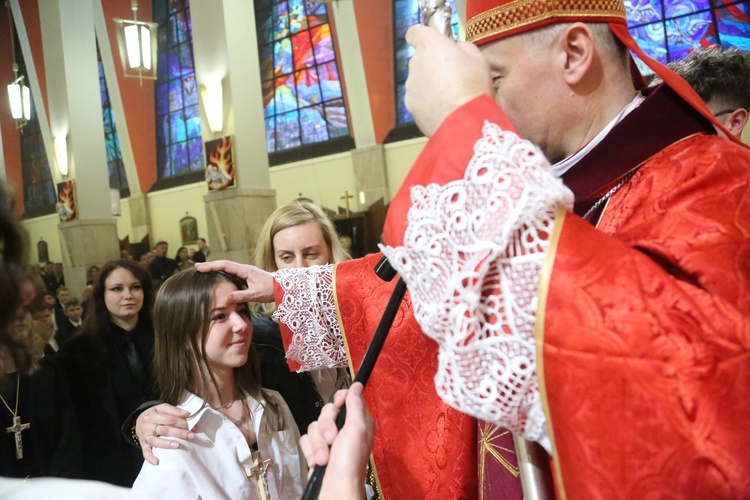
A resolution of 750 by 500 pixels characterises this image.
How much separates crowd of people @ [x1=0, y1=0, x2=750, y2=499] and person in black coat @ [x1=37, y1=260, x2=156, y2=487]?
1.47 meters

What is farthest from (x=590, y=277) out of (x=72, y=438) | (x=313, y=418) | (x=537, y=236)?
(x=72, y=438)

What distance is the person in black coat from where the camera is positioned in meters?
3.12

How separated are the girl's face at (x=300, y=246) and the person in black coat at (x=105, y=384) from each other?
2.98 feet

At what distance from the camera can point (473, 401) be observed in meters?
0.87

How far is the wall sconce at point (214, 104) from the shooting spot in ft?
26.8

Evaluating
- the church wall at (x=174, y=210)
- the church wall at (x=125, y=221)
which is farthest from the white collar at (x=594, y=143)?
the church wall at (x=125, y=221)

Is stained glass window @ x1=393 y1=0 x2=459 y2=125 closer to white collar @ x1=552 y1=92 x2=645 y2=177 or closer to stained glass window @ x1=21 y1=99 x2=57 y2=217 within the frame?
stained glass window @ x1=21 y1=99 x2=57 y2=217

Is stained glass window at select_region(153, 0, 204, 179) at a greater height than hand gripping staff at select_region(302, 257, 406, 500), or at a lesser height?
greater

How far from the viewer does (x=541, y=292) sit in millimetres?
853

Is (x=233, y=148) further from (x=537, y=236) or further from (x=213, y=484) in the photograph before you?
(x=537, y=236)

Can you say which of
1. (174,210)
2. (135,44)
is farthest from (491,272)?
(174,210)

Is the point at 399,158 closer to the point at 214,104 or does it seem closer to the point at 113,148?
the point at 214,104

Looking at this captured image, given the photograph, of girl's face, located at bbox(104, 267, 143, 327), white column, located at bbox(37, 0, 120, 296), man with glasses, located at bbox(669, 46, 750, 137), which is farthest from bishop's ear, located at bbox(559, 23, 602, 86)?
white column, located at bbox(37, 0, 120, 296)

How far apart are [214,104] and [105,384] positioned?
565 centimetres
